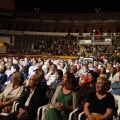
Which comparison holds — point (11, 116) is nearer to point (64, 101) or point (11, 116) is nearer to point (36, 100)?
point (36, 100)

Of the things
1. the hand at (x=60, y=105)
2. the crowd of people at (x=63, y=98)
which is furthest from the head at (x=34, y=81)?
the hand at (x=60, y=105)

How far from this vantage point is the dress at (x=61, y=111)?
14.8 ft

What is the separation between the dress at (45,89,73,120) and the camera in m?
4.50

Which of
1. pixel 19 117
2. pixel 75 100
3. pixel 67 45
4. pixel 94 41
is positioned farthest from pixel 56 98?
pixel 67 45

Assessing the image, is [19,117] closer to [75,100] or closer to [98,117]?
[75,100]

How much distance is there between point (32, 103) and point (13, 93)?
713 millimetres

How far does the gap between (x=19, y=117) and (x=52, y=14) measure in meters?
28.9

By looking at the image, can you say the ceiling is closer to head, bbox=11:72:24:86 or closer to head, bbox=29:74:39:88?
head, bbox=11:72:24:86

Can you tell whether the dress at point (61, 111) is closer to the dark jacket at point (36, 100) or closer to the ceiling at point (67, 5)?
the dark jacket at point (36, 100)

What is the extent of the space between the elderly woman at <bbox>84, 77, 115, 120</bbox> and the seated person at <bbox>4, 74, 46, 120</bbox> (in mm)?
951

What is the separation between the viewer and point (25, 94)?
17.7 ft

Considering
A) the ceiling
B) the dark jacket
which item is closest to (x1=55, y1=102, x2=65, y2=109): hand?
the dark jacket

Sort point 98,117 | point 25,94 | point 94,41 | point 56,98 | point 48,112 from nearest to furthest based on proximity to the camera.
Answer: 1. point 98,117
2. point 48,112
3. point 56,98
4. point 25,94
5. point 94,41

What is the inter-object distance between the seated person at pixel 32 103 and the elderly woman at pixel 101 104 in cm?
95
